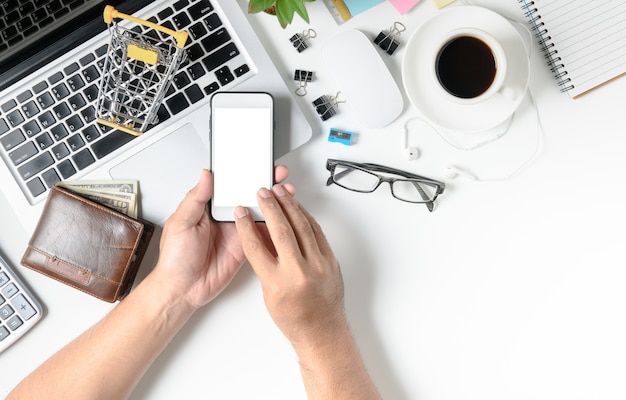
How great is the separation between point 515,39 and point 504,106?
108 millimetres

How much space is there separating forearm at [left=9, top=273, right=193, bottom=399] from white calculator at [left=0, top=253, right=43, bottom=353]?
0.26ft

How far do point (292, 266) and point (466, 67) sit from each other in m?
0.42

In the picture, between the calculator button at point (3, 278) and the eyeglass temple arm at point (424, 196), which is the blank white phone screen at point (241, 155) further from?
the calculator button at point (3, 278)

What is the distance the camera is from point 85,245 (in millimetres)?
894

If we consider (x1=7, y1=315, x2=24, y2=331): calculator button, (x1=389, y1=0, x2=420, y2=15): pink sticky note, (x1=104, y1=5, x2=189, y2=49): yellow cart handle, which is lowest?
(x1=7, y1=315, x2=24, y2=331): calculator button

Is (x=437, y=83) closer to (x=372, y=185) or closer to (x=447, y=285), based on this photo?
(x=372, y=185)

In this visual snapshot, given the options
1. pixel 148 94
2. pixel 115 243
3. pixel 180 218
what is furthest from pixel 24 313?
pixel 148 94

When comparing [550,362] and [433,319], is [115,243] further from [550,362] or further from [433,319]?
[550,362]

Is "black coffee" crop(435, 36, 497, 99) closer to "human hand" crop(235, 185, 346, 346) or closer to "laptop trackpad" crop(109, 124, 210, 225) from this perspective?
"human hand" crop(235, 185, 346, 346)

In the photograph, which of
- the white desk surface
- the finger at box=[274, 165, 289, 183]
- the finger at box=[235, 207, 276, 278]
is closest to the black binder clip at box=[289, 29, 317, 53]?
the white desk surface

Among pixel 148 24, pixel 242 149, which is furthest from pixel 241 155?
pixel 148 24

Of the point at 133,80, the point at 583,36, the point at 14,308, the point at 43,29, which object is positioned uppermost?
the point at 43,29

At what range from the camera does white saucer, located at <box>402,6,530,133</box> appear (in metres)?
0.84

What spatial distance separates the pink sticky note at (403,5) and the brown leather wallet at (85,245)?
579mm
